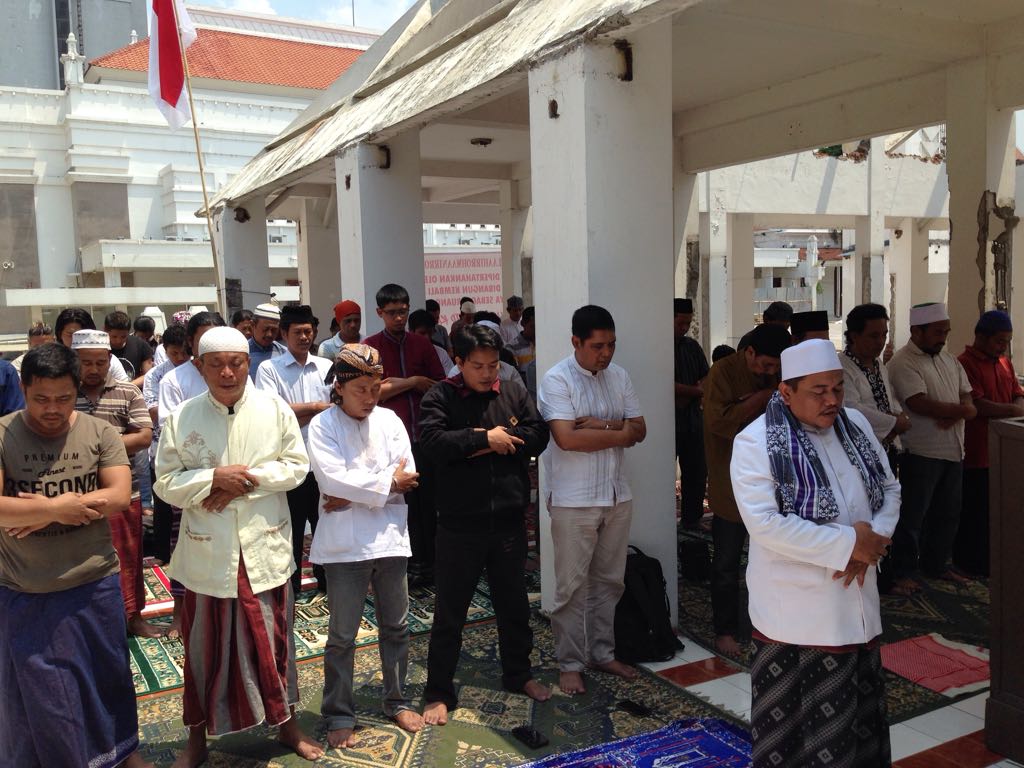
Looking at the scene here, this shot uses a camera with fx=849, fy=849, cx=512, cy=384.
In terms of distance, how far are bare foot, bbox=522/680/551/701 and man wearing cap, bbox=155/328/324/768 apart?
1.15 metres

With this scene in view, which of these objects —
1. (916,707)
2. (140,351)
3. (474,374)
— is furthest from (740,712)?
(140,351)

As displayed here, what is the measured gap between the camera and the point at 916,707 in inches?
155

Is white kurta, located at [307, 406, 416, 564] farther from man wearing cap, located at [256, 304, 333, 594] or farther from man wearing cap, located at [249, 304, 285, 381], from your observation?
man wearing cap, located at [249, 304, 285, 381]

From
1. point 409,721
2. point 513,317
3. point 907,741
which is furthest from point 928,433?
point 513,317

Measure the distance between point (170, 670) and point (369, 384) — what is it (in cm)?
214

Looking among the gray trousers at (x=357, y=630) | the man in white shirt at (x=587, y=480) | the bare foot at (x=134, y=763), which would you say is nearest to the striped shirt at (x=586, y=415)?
the man in white shirt at (x=587, y=480)

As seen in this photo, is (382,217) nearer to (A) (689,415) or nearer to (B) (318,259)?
(A) (689,415)

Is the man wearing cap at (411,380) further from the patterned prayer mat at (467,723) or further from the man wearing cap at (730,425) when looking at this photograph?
the man wearing cap at (730,425)

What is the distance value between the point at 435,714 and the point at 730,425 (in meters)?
2.02

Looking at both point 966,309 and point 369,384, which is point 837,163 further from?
point 369,384

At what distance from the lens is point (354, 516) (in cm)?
366

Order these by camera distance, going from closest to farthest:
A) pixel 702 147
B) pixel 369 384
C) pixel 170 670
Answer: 1. pixel 369 384
2. pixel 170 670
3. pixel 702 147

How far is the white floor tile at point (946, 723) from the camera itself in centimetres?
368

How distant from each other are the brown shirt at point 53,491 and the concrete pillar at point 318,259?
1293 cm
